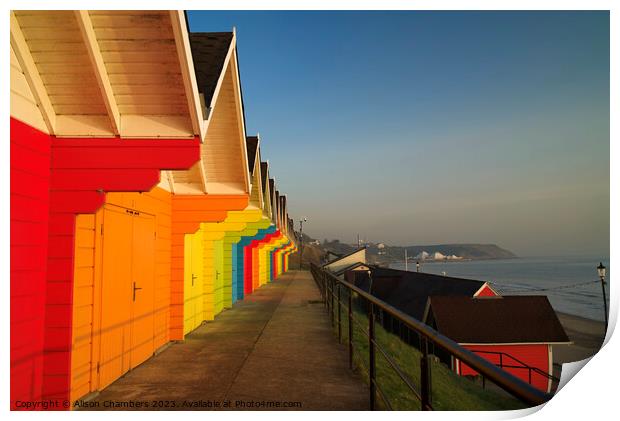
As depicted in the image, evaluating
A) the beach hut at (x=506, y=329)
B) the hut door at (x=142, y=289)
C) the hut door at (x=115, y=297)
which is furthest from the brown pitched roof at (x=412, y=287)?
the hut door at (x=115, y=297)

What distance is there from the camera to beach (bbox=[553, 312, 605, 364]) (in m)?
32.9

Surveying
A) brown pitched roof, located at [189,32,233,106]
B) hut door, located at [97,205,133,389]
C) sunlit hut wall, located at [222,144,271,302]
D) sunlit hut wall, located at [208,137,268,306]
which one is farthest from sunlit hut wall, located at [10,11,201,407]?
sunlit hut wall, located at [222,144,271,302]

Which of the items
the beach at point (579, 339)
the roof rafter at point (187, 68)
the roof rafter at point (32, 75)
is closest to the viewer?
the roof rafter at point (32, 75)

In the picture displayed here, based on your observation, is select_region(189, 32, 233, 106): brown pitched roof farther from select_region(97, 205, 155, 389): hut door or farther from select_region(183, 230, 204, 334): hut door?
select_region(183, 230, 204, 334): hut door

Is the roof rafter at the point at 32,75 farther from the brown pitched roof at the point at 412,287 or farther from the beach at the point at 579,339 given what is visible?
the beach at the point at 579,339

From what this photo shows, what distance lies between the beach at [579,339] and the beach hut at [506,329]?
9754mm

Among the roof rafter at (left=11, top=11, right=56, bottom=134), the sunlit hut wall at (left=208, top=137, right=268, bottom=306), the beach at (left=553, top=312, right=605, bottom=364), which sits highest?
the roof rafter at (left=11, top=11, right=56, bottom=134)

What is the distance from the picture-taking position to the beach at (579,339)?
3288 cm

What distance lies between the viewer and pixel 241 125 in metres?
7.75

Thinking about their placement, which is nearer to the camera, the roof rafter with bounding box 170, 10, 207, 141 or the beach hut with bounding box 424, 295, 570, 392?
the roof rafter with bounding box 170, 10, 207, 141

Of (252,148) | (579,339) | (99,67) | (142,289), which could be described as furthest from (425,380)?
(579,339)

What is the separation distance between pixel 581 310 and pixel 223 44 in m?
68.0

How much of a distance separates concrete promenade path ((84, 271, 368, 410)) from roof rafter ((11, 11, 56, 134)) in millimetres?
2922

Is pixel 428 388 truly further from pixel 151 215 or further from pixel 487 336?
pixel 487 336
